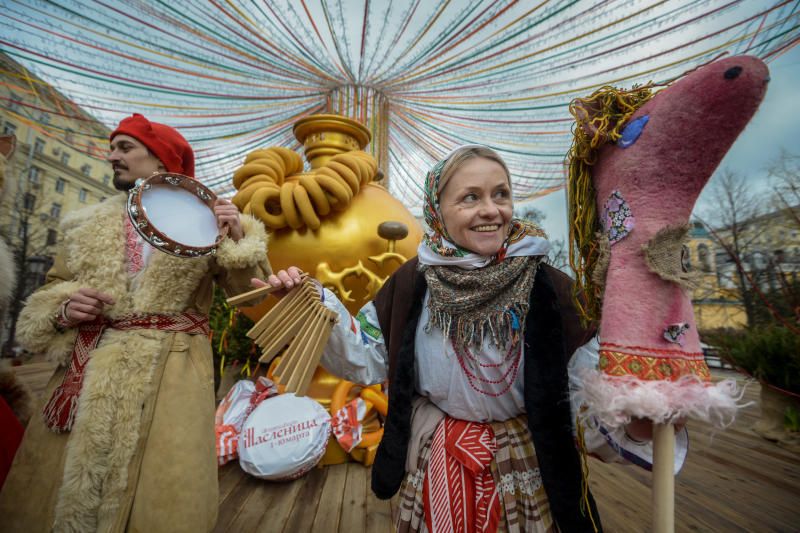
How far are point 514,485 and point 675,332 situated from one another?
0.62 meters

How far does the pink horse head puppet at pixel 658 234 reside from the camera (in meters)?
0.61

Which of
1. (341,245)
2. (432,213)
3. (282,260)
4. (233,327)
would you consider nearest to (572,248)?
(432,213)

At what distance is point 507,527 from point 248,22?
3388mm

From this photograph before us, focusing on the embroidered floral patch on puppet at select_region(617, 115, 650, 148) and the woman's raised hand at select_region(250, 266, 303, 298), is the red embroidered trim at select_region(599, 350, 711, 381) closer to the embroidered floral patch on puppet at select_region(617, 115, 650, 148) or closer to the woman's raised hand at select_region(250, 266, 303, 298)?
the embroidered floral patch on puppet at select_region(617, 115, 650, 148)

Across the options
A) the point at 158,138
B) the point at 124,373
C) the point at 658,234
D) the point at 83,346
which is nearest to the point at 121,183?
the point at 158,138

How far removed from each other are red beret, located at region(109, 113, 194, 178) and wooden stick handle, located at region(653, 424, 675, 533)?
177cm

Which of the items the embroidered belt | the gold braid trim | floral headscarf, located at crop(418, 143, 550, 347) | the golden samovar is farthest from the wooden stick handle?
the golden samovar

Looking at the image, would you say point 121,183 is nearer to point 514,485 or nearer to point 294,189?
point 294,189

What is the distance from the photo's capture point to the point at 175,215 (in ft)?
4.20

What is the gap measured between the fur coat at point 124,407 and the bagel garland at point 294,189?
0.98 meters

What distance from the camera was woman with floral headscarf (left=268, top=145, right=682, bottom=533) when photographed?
3.08ft

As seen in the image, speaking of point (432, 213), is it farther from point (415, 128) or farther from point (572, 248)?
point (415, 128)

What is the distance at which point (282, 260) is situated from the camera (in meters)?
2.58

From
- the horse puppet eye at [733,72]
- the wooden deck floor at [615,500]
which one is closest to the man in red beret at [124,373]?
the wooden deck floor at [615,500]
